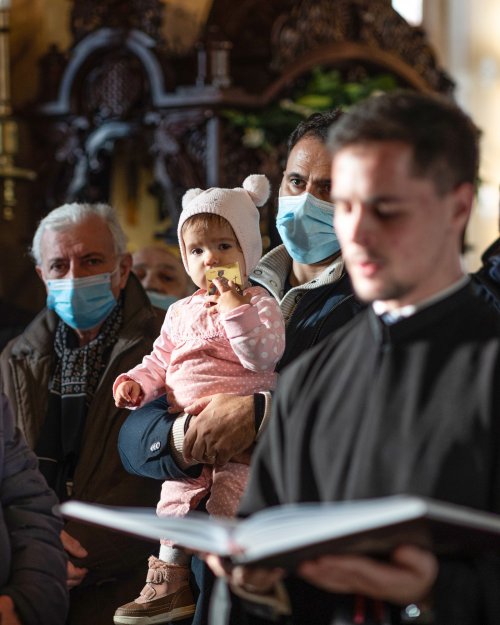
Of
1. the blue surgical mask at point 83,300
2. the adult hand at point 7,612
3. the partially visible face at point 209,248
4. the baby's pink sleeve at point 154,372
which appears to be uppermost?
the partially visible face at point 209,248

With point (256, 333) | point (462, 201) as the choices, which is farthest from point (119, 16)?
point (462, 201)

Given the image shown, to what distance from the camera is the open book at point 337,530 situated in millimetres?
1717

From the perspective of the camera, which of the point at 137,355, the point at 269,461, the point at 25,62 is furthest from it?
the point at 25,62

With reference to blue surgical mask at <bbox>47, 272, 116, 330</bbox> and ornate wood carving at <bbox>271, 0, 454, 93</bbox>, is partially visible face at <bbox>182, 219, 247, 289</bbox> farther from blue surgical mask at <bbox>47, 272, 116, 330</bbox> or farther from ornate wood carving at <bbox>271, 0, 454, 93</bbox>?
ornate wood carving at <bbox>271, 0, 454, 93</bbox>

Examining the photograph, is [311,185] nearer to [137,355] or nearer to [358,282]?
[137,355]

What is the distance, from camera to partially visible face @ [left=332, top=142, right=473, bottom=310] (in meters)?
1.90

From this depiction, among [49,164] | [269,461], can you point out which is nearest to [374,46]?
[49,164]

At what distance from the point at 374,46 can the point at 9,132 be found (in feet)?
7.82

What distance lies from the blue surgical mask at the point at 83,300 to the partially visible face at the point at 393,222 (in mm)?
1892

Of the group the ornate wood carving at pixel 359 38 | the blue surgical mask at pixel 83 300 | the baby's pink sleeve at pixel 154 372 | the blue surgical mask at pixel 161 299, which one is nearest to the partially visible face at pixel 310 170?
the baby's pink sleeve at pixel 154 372

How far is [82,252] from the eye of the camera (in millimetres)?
3840

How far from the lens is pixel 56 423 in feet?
A: 12.0

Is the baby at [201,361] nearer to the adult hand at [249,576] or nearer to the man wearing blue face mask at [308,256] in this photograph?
the man wearing blue face mask at [308,256]

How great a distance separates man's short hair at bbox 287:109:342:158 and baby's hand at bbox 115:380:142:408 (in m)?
0.71
